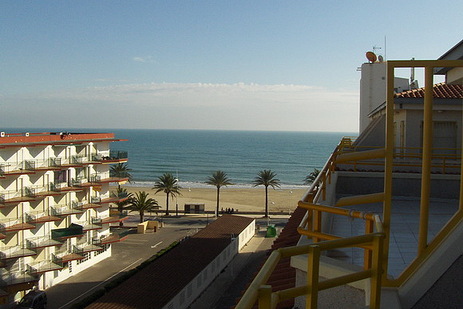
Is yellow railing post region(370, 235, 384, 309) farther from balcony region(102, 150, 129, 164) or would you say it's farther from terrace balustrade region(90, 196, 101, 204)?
balcony region(102, 150, 129, 164)

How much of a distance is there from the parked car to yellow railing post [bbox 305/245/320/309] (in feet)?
86.9

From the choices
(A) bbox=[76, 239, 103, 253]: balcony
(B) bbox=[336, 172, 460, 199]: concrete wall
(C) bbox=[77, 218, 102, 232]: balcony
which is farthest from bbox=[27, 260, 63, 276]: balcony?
(B) bbox=[336, 172, 460, 199]: concrete wall

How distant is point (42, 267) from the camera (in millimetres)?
30797

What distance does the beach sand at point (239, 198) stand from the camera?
225 feet

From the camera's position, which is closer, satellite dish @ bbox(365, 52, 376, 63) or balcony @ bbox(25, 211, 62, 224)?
balcony @ bbox(25, 211, 62, 224)

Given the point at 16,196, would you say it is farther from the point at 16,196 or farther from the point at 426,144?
the point at 426,144

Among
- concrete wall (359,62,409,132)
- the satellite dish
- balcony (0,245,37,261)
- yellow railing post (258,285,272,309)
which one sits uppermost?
the satellite dish

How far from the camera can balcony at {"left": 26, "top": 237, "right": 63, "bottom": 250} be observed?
100.0ft

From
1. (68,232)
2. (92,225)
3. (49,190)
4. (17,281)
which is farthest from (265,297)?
(92,225)

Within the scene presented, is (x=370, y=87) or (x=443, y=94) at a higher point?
(x=370, y=87)

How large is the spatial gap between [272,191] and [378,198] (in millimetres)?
87201

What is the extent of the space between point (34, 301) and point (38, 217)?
7.24m

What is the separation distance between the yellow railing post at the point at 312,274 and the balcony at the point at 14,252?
29591 millimetres

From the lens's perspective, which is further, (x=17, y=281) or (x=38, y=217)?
(x=38, y=217)
